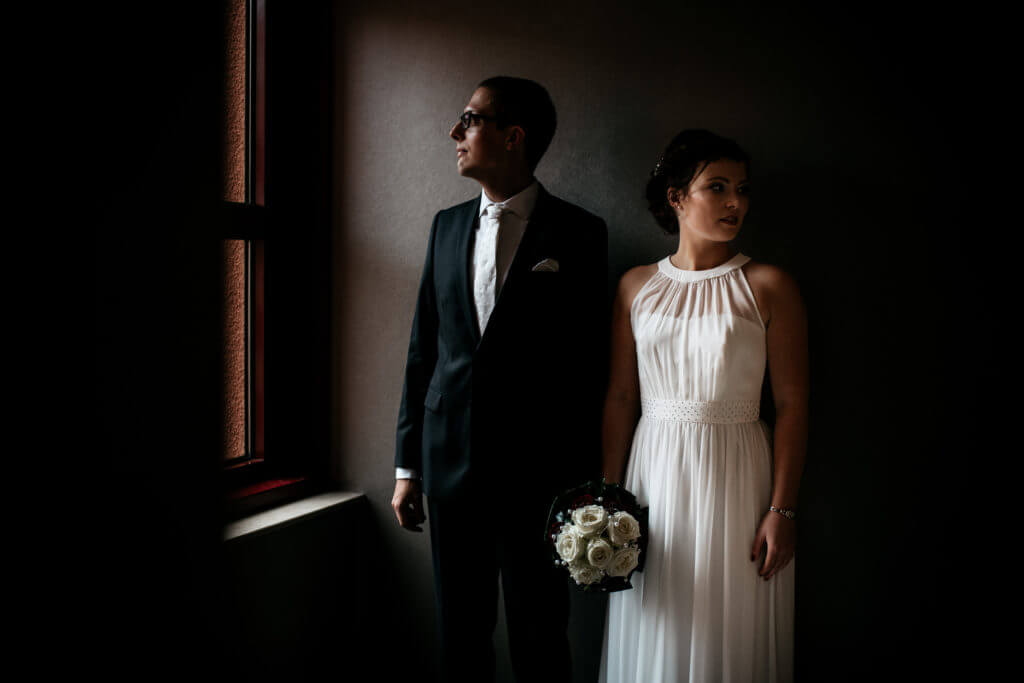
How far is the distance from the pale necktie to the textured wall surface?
414 mm

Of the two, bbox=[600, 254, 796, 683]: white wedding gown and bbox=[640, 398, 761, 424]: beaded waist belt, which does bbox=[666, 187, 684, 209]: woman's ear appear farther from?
bbox=[640, 398, 761, 424]: beaded waist belt

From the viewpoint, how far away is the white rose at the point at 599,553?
5.41 feet

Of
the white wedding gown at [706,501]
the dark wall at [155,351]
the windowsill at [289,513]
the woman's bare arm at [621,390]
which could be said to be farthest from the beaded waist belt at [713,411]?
the dark wall at [155,351]

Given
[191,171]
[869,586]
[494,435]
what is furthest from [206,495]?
[869,586]

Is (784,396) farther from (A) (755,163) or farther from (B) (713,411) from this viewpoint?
(A) (755,163)

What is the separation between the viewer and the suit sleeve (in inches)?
82.0

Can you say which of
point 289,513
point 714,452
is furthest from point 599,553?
point 289,513

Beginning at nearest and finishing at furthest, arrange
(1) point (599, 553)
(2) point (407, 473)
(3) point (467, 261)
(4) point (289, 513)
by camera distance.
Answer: (1) point (599, 553)
(3) point (467, 261)
(2) point (407, 473)
(4) point (289, 513)

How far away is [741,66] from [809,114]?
9.9 inches

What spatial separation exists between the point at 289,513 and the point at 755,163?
1955 millimetres

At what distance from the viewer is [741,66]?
2.02 metres

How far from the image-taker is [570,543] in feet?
5.50

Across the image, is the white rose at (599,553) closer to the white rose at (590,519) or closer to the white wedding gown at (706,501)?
the white rose at (590,519)

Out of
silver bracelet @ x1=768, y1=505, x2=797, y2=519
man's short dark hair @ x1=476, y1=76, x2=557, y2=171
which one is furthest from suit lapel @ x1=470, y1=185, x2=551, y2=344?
silver bracelet @ x1=768, y1=505, x2=797, y2=519
